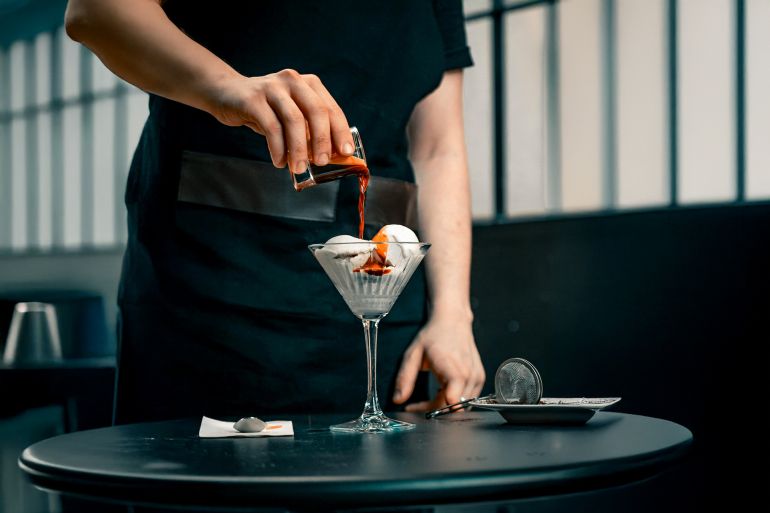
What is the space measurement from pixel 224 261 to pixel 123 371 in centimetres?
23

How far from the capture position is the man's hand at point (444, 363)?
124cm

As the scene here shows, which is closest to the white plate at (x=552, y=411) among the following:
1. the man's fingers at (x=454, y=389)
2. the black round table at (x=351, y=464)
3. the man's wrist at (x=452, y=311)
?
the black round table at (x=351, y=464)

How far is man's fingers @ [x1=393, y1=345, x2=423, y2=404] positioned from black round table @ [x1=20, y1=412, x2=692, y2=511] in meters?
0.28

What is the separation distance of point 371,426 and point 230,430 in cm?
15

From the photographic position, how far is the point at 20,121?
7.83 metres

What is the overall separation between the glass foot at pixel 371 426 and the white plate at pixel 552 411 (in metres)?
0.11

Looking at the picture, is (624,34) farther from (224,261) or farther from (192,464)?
(192,464)

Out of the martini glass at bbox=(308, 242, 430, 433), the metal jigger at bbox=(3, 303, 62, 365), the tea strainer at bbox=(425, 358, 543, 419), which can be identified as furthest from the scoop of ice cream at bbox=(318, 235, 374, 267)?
the metal jigger at bbox=(3, 303, 62, 365)

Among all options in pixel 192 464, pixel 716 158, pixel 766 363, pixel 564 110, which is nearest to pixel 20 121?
pixel 564 110

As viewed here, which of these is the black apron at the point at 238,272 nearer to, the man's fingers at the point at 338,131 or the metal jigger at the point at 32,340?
the man's fingers at the point at 338,131

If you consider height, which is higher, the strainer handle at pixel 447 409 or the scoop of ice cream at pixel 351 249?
the scoop of ice cream at pixel 351 249

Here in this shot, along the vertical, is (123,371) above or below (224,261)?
below

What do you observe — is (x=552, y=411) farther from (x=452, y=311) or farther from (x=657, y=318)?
(x=657, y=318)

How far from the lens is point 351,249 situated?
1.01 meters
